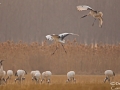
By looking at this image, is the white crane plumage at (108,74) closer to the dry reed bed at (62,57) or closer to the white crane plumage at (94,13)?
the dry reed bed at (62,57)

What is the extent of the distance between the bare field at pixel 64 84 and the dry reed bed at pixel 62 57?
0.30ft

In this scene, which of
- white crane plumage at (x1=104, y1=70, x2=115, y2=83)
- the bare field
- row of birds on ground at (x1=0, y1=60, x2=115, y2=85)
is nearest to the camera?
the bare field

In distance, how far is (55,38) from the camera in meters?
5.79

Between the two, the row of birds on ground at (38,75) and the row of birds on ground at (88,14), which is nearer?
the row of birds on ground at (38,75)

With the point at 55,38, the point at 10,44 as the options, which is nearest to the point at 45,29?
the point at 55,38

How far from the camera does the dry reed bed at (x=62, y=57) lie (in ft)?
19.0

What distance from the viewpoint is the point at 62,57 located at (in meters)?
5.86

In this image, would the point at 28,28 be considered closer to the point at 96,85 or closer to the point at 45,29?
the point at 45,29

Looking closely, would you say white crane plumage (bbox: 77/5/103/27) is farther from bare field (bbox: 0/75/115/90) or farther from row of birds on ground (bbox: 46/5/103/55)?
bare field (bbox: 0/75/115/90)

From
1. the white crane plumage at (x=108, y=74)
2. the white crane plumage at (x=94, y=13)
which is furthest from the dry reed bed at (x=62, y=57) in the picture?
the white crane plumage at (x=94, y=13)

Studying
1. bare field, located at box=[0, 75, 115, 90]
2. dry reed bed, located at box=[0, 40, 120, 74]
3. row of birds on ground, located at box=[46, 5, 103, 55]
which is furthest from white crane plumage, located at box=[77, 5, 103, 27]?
bare field, located at box=[0, 75, 115, 90]

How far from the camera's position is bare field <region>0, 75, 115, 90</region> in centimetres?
554

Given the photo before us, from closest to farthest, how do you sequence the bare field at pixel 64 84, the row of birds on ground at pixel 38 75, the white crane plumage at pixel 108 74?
the bare field at pixel 64 84 < the row of birds on ground at pixel 38 75 < the white crane plumage at pixel 108 74

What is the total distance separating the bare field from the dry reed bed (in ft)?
0.30
